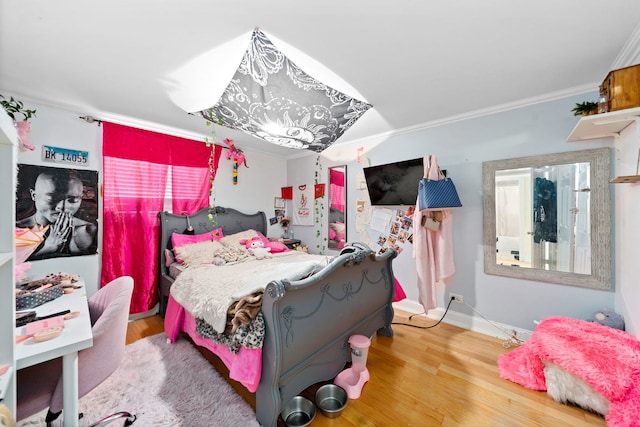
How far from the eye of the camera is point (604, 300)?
2131mm

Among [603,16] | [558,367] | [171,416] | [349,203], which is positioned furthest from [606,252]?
[171,416]

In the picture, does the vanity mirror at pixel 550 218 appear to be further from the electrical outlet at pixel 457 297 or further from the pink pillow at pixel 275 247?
the pink pillow at pixel 275 247

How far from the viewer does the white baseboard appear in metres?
2.48

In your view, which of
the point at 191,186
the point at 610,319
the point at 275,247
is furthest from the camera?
the point at 275,247

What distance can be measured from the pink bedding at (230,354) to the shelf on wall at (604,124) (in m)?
2.63

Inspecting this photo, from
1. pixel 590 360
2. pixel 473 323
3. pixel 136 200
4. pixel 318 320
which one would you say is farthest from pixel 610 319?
pixel 136 200

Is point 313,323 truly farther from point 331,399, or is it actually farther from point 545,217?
point 545,217

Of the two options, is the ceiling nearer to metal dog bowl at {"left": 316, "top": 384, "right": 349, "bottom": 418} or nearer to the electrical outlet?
the electrical outlet

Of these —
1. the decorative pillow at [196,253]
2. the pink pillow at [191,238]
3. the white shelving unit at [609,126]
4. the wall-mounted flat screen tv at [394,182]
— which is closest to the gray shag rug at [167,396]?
the decorative pillow at [196,253]

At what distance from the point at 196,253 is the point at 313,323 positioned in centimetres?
196

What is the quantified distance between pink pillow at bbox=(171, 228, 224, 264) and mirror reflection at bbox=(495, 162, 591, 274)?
11.3ft

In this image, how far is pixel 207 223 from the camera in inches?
137

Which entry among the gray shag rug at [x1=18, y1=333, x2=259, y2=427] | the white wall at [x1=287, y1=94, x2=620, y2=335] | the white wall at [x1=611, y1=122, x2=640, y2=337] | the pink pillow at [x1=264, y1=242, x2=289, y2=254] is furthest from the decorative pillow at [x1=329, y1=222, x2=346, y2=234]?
the white wall at [x1=611, y1=122, x2=640, y2=337]

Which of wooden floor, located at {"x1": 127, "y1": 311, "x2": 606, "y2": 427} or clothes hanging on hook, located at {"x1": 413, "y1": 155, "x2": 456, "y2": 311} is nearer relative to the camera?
wooden floor, located at {"x1": 127, "y1": 311, "x2": 606, "y2": 427}
